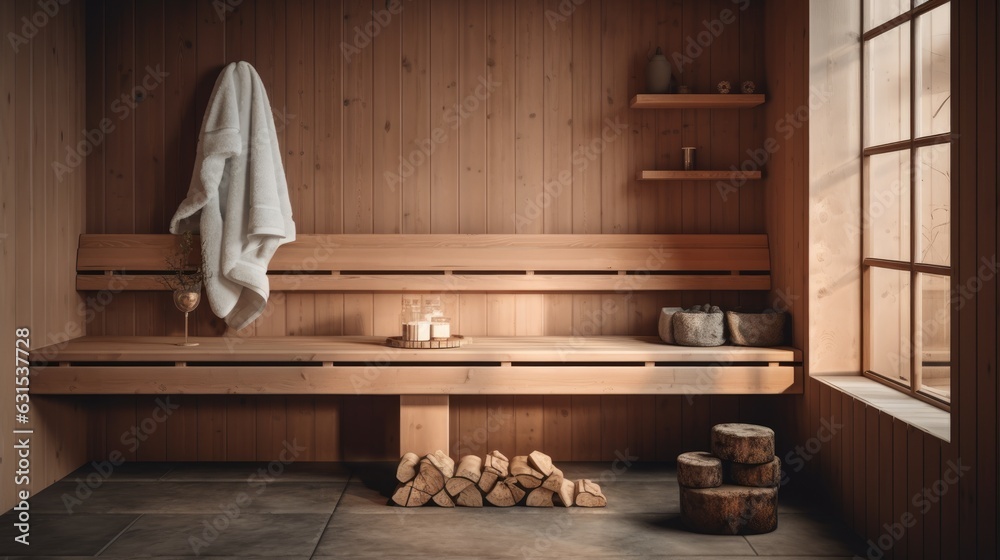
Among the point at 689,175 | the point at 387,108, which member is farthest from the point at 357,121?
the point at 689,175

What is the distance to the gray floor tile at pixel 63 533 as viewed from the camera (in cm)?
285

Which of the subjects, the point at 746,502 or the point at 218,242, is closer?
the point at 746,502

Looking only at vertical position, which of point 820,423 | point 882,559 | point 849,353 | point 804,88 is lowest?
point 882,559

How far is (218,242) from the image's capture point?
12.1ft

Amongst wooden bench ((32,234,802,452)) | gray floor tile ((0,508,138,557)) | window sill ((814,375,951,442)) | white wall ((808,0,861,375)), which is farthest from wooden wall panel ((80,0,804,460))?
gray floor tile ((0,508,138,557))

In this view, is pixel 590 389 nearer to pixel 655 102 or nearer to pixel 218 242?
pixel 655 102

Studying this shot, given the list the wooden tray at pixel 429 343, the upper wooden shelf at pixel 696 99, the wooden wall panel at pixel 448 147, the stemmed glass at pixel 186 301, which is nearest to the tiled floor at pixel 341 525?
the wooden wall panel at pixel 448 147

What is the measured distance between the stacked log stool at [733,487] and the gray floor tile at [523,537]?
58 mm

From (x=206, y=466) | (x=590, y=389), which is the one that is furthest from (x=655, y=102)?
(x=206, y=466)

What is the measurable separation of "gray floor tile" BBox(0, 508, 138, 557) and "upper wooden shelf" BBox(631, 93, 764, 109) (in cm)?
264

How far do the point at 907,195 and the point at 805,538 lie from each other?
4.02 feet

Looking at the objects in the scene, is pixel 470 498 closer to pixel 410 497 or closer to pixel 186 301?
pixel 410 497

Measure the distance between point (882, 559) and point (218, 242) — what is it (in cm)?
275

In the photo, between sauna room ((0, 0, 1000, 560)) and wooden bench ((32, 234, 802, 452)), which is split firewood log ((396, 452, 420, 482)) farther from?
wooden bench ((32, 234, 802, 452))
